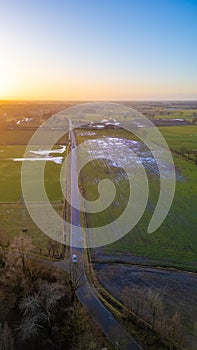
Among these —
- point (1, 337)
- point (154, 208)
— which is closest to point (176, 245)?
point (154, 208)

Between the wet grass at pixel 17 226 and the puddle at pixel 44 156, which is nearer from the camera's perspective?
the wet grass at pixel 17 226

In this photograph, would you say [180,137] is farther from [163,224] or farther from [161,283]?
[161,283]

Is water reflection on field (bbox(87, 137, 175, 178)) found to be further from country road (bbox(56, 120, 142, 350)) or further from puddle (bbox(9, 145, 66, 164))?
country road (bbox(56, 120, 142, 350))

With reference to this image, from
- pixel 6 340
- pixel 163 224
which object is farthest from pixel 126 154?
pixel 6 340

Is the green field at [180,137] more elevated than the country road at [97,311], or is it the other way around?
the green field at [180,137]

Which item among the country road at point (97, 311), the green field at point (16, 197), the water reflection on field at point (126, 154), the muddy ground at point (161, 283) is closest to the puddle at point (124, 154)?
the water reflection on field at point (126, 154)

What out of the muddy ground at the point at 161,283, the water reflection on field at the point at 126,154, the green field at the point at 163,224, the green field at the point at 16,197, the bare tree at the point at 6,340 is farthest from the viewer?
the water reflection on field at the point at 126,154

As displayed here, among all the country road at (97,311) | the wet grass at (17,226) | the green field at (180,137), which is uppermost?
the green field at (180,137)

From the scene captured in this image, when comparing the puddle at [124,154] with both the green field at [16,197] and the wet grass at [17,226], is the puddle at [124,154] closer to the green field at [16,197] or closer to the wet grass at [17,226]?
the green field at [16,197]

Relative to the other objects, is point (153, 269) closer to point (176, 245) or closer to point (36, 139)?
point (176, 245)
